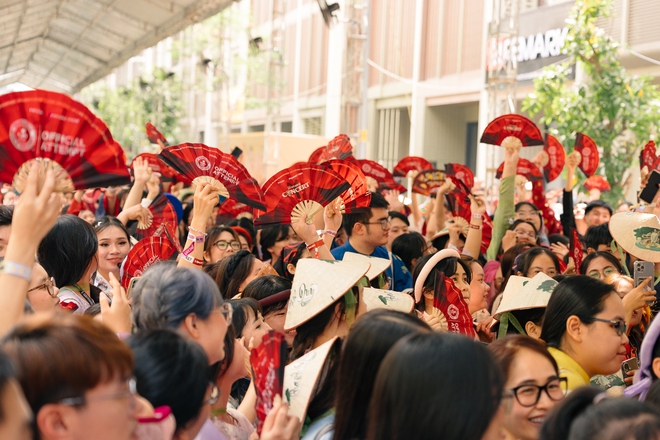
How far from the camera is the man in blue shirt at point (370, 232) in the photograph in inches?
→ 220

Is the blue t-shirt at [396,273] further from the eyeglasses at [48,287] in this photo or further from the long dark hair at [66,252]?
the eyeglasses at [48,287]

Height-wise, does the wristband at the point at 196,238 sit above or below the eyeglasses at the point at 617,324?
above

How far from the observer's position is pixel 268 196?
16.7ft

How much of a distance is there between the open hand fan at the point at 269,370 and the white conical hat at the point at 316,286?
864 millimetres

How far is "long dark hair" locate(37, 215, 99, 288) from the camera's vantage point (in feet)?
14.1

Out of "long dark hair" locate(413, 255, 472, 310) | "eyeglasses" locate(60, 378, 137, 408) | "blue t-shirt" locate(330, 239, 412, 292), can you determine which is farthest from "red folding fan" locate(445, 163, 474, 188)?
"eyeglasses" locate(60, 378, 137, 408)

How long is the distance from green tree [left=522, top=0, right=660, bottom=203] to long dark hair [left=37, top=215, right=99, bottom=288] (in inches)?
299

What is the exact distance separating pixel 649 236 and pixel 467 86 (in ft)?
51.6

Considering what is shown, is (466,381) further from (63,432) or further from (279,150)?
(279,150)

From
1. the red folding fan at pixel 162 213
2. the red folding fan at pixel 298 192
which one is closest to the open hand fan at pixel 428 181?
the red folding fan at pixel 162 213

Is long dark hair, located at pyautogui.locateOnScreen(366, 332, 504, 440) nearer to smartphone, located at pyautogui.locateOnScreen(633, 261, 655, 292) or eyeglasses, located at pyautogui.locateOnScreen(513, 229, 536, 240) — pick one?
smartphone, located at pyautogui.locateOnScreen(633, 261, 655, 292)

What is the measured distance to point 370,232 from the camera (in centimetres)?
562

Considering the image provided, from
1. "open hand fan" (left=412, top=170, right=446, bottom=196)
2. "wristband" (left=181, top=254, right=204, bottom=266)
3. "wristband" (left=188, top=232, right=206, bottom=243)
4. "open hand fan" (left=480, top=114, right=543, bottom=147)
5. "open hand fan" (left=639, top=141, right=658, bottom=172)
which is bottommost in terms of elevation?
"wristband" (left=181, top=254, right=204, bottom=266)

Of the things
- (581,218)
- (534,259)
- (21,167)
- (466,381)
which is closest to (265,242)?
(534,259)
